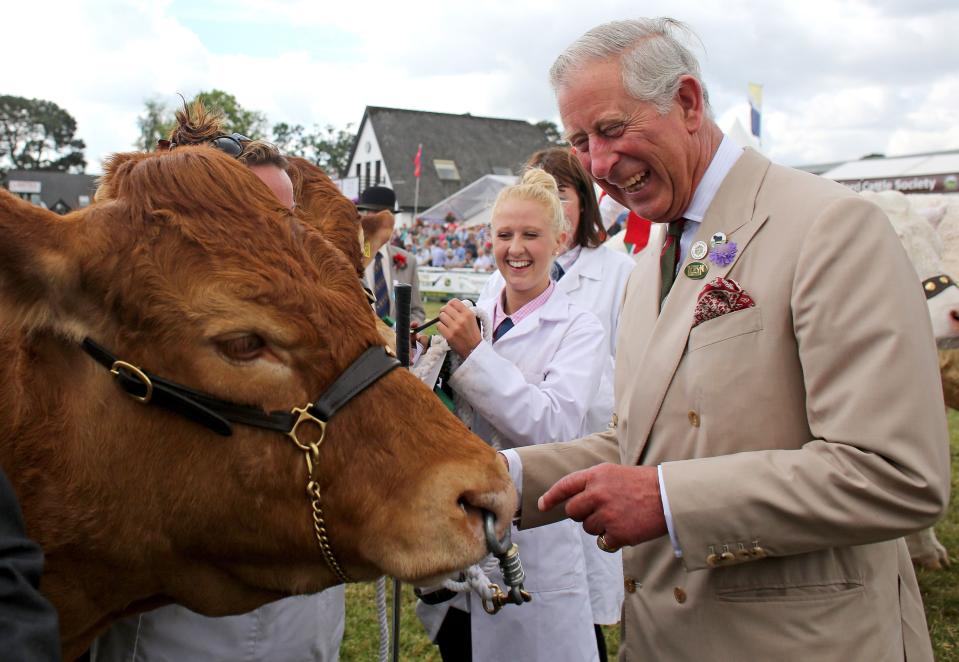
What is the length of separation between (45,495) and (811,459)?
1783 mm

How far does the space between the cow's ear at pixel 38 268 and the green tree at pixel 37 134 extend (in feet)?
255

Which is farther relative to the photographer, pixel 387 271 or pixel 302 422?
pixel 387 271

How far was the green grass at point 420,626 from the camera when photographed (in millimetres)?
4820

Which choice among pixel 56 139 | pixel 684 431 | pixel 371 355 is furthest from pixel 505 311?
pixel 56 139

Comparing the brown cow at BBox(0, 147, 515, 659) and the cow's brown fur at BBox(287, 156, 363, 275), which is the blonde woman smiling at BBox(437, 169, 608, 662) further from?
the brown cow at BBox(0, 147, 515, 659)

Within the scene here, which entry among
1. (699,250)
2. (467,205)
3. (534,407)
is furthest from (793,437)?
(467,205)

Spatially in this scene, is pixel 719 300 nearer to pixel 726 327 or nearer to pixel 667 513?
pixel 726 327

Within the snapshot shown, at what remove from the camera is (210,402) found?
5.54 feet

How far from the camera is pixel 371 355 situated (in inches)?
70.4

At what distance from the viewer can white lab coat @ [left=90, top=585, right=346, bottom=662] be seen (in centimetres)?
216

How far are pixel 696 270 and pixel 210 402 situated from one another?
1.36 m

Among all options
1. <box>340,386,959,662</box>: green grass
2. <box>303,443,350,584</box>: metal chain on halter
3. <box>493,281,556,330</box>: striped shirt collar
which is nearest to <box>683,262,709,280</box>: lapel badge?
<box>303,443,350,584</box>: metal chain on halter

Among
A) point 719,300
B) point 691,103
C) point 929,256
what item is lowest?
point 719,300

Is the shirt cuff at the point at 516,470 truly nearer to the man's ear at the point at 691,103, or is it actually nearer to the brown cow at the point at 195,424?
the brown cow at the point at 195,424
